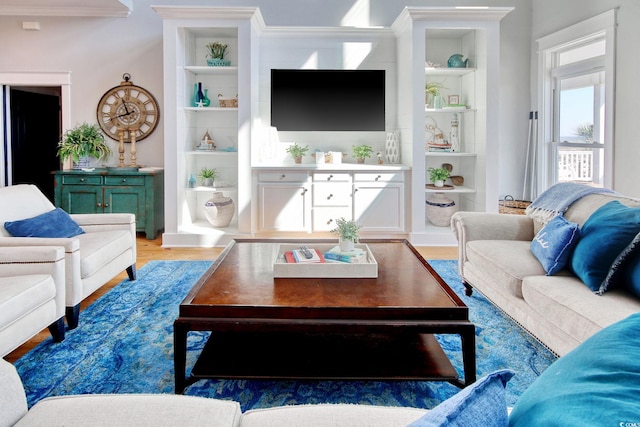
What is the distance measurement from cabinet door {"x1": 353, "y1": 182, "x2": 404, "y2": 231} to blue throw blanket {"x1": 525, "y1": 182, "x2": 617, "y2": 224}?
85.0 inches

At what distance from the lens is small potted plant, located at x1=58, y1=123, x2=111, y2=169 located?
571 centimetres

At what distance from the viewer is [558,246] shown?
100 inches

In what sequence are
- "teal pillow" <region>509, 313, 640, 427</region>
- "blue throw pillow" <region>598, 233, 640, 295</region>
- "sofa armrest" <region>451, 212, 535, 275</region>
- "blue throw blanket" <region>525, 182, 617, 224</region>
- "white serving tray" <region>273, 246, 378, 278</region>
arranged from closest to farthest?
"teal pillow" <region>509, 313, 640, 427</region> → "blue throw pillow" <region>598, 233, 640, 295</region> → "white serving tray" <region>273, 246, 378, 278</region> → "blue throw blanket" <region>525, 182, 617, 224</region> → "sofa armrest" <region>451, 212, 535, 275</region>

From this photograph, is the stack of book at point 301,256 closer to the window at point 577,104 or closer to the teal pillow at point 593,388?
the teal pillow at point 593,388

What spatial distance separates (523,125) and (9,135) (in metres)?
6.68

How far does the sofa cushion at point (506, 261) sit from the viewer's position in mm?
2646

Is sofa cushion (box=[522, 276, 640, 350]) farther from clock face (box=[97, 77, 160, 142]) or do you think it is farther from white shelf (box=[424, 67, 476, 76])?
clock face (box=[97, 77, 160, 142])

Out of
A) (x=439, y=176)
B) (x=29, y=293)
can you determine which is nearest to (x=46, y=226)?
(x=29, y=293)

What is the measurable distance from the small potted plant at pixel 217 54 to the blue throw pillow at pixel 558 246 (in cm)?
405

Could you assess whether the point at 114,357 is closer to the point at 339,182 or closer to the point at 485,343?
the point at 485,343

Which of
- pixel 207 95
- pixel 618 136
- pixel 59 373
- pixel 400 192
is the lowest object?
pixel 59 373

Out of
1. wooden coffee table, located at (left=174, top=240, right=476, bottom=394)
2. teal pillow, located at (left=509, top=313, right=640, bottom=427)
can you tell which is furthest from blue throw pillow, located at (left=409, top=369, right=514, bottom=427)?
wooden coffee table, located at (left=174, top=240, right=476, bottom=394)

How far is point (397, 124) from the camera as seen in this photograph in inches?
237

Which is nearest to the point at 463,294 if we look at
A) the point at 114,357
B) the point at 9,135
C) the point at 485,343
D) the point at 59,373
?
the point at 485,343
